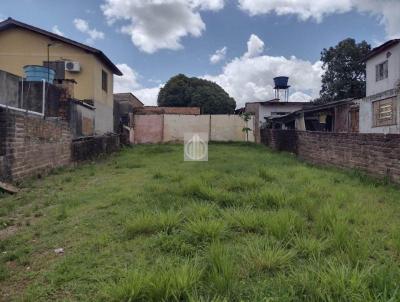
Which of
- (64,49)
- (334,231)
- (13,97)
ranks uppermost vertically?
(64,49)

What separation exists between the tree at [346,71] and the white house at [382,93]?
30.5ft

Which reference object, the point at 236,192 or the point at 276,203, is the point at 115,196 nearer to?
the point at 236,192

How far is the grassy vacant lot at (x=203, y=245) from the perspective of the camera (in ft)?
7.33

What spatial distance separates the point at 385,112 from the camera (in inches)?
554

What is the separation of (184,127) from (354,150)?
13.8 meters

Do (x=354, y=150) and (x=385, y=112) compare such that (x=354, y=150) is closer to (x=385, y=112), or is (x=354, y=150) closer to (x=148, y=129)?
(x=385, y=112)

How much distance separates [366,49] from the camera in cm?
2917

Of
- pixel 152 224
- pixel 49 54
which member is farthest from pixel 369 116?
pixel 152 224

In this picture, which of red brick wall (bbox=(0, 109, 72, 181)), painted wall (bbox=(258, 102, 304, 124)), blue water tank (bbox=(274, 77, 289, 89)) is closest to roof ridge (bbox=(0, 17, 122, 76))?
red brick wall (bbox=(0, 109, 72, 181))

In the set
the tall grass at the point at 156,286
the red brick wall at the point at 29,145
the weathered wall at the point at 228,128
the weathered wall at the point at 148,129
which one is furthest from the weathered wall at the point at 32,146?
the weathered wall at the point at 228,128

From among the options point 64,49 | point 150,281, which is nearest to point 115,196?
point 150,281

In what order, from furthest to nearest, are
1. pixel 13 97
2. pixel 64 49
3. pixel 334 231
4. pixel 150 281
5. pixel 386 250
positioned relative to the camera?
pixel 64 49 → pixel 13 97 → pixel 334 231 → pixel 386 250 → pixel 150 281

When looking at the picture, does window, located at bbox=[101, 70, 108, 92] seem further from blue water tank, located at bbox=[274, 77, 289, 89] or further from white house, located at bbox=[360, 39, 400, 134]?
blue water tank, located at bbox=[274, 77, 289, 89]

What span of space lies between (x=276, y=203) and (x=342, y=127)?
13.8m
